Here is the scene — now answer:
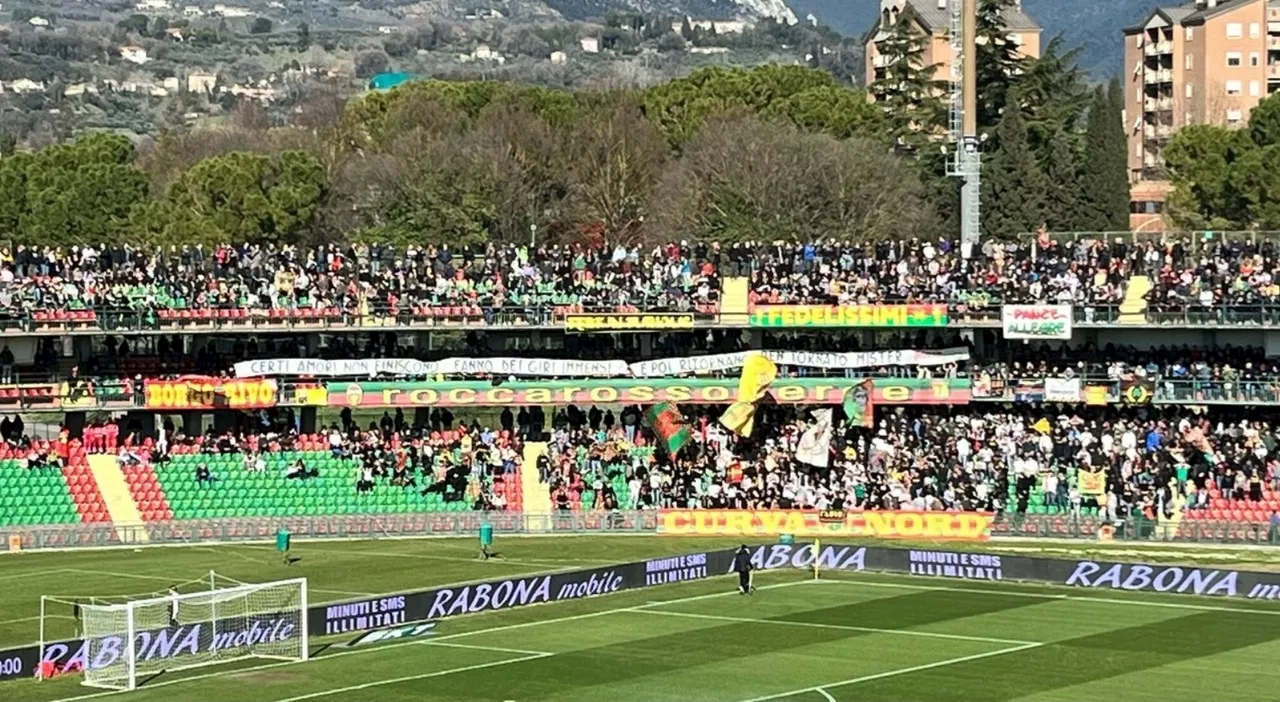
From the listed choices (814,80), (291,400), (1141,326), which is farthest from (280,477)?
(814,80)

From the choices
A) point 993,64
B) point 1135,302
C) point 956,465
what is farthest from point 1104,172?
point 956,465

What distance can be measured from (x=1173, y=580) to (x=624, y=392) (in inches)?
1163

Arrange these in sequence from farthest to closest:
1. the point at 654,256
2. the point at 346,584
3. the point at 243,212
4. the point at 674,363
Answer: the point at 243,212, the point at 654,256, the point at 674,363, the point at 346,584

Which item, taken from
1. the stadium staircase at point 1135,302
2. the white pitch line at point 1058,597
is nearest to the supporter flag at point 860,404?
the stadium staircase at point 1135,302

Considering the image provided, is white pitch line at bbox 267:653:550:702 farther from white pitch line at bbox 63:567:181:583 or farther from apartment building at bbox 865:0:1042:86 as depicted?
apartment building at bbox 865:0:1042:86

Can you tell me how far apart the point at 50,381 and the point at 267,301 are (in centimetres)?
855

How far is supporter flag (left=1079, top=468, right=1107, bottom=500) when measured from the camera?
7206 centimetres

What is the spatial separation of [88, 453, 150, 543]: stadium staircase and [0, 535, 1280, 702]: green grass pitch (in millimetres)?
9297

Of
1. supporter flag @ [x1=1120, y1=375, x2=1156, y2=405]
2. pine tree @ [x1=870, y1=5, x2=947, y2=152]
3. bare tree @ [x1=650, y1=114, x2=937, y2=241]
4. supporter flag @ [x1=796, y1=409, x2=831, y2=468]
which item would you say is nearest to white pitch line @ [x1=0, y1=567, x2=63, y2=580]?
supporter flag @ [x1=796, y1=409, x2=831, y2=468]

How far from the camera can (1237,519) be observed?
6956cm

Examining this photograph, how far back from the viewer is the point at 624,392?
269 ft

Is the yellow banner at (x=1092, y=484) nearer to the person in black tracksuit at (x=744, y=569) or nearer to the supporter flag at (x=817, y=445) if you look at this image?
the supporter flag at (x=817, y=445)

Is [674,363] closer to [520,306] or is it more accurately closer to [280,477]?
[520,306]

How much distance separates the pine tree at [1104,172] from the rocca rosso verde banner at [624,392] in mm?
40284
